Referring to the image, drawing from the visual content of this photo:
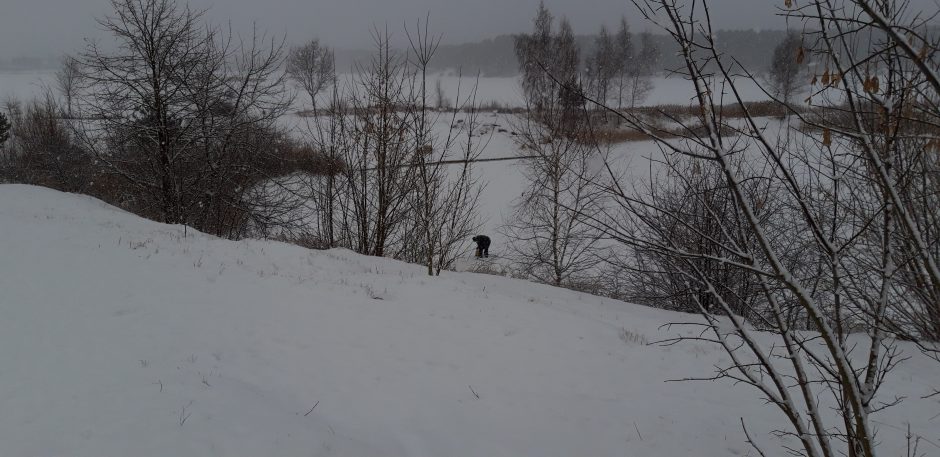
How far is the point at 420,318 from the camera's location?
5676 millimetres

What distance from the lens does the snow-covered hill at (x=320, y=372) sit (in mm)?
3125

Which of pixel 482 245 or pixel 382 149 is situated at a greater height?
pixel 382 149

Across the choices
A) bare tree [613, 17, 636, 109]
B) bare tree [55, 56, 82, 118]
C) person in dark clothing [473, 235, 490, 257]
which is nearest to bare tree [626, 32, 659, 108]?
bare tree [613, 17, 636, 109]

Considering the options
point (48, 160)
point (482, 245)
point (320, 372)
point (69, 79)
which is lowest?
point (482, 245)

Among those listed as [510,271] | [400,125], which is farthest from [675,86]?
[400,125]

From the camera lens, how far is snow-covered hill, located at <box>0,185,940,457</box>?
3125 mm

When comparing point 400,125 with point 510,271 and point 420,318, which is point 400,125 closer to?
point 420,318

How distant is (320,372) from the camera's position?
408 cm

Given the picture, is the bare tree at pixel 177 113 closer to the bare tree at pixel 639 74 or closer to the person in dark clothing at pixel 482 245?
the person in dark clothing at pixel 482 245

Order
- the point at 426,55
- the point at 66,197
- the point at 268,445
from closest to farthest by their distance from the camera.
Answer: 1. the point at 268,445
2. the point at 426,55
3. the point at 66,197

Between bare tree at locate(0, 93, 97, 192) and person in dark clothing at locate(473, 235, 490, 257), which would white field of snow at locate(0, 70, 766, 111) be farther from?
person in dark clothing at locate(473, 235, 490, 257)

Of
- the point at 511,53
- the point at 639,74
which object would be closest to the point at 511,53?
the point at 511,53

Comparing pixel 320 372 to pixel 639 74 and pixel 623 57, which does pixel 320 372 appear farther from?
pixel 639 74

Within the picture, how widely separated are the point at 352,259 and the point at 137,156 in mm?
11710
